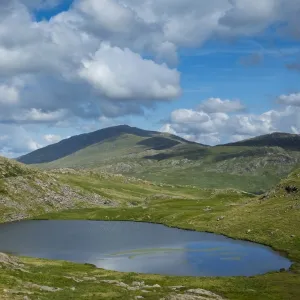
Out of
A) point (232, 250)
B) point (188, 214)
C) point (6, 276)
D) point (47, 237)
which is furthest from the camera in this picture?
point (188, 214)

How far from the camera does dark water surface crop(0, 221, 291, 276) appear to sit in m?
92.1

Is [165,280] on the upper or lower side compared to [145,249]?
lower

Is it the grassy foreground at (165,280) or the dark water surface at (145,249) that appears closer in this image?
the grassy foreground at (165,280)

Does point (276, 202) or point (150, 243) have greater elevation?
point (276, 202)

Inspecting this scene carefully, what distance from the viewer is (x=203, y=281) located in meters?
77.1

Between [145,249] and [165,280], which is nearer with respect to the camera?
[165,280]

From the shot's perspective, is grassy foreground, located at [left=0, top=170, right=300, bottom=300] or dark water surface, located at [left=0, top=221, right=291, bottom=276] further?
dark water surface, located at [left=0, top=221, right=291, bottom=276]

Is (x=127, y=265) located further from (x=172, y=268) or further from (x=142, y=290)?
(x=142, y=290)

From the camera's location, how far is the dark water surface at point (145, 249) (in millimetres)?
92125

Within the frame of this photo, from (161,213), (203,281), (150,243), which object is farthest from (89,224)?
(203,281)

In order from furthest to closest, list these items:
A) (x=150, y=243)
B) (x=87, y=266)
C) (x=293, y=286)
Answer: (x=150, y=243), (x=87, y=266), (x=293, y=286)

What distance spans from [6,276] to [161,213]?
124686mm

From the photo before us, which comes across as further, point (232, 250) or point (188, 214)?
point (188, 214)

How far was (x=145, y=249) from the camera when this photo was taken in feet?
378
